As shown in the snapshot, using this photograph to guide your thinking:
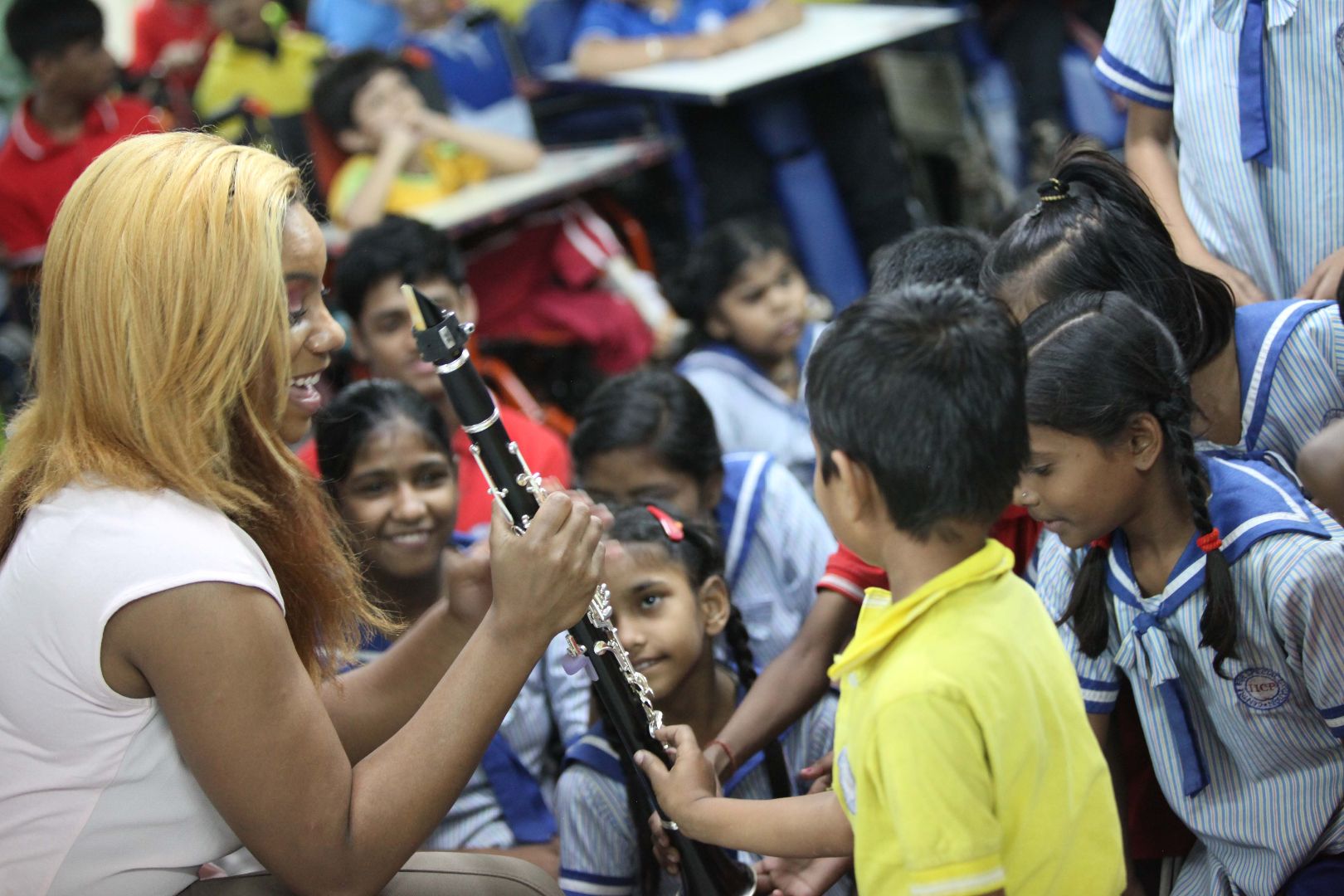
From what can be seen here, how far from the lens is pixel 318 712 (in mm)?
1454

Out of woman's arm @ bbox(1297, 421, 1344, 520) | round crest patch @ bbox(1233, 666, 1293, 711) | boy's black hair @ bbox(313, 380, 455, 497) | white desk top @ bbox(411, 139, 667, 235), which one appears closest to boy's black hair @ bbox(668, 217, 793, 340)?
white desk top @ bbox(411, 139, 667, 235)

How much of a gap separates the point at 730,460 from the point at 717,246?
1026 mm

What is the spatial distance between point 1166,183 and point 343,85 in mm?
2858

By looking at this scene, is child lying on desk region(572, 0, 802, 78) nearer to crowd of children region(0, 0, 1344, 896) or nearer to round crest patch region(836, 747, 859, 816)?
crowd of children region(0, 0, 1344, 896)

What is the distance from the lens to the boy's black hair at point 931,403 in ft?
3.94

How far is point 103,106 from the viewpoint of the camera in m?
4.22

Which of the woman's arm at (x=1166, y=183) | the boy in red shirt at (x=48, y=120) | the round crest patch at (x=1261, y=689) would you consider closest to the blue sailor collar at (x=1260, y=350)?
the woman's arm at (x=1166, y=183)

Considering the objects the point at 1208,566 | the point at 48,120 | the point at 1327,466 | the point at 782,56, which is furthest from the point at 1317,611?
the point at 48,120

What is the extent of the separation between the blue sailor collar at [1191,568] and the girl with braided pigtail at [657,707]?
50 cm

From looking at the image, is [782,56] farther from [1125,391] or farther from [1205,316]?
[1125,391]

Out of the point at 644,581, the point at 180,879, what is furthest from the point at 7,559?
the point at 644,581

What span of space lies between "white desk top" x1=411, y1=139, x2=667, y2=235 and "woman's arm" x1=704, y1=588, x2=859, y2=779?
231 cm

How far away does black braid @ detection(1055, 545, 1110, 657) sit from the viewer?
166cm

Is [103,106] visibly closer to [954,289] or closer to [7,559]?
[7,559]
